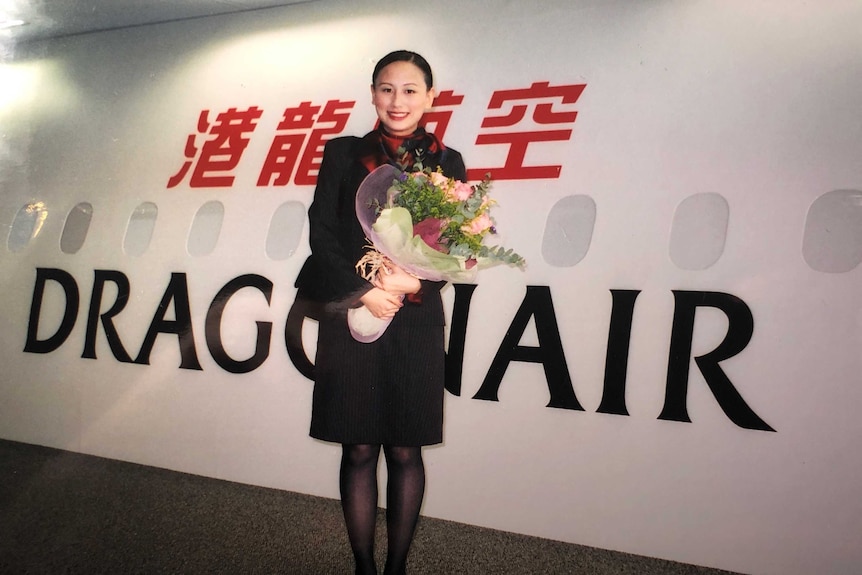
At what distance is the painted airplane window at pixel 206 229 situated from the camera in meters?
2.93

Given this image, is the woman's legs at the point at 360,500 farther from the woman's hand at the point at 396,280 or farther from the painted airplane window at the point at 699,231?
the painted airplane window at the point at 699,231

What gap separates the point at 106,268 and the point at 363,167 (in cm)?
182

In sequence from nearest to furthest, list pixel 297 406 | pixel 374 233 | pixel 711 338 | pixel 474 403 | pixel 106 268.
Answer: pixel 374 233, pixel 711 338, pixel 474 403, pixel 297 406, pixel 106 268

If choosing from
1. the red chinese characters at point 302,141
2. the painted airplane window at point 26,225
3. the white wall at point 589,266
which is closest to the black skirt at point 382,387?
the white wall at point 589,266

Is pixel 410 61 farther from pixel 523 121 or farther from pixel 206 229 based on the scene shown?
pixel 206 229

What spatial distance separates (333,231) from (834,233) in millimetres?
1734

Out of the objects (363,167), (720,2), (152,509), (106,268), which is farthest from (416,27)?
(152,509)

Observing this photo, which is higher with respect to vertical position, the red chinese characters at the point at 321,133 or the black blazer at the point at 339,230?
the red chinese characters at the point at 321,133

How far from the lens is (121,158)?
3.14 m

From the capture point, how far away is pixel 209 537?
231 centimetres

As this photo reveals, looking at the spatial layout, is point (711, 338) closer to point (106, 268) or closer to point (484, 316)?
point (484, 316)

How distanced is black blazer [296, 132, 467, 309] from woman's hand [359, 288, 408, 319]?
36mm

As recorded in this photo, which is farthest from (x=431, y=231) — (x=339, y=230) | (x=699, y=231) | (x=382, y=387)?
(x=699, y=231)

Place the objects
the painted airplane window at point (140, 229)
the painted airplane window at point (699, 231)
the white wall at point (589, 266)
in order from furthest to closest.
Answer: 1. the painted airplane window at point (140, 229)
2. the painted airplane window at point (699, 231)
3. the white wall at point (589, 266)
